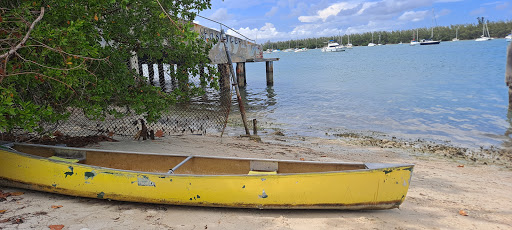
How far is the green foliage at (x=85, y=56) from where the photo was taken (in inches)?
208

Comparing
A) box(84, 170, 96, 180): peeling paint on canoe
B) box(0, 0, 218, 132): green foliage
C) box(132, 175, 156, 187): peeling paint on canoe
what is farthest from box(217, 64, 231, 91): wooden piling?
box(132, 175, 156, 187): peeling paint on canoe

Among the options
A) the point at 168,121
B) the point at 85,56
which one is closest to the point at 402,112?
the point at 168,121

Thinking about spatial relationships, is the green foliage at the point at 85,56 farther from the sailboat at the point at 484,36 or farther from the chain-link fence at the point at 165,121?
the sailboat at the point at 484,36

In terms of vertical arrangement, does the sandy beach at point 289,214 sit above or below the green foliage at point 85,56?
below

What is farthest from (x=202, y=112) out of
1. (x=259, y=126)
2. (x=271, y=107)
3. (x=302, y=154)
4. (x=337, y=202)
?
(x=337, y=202)

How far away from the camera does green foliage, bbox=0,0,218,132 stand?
5281 mm

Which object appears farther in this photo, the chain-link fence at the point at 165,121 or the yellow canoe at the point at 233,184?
the chain-link fence at the point at 165,121

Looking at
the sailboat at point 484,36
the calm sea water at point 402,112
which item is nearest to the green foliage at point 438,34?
the sailboat at point 484,36

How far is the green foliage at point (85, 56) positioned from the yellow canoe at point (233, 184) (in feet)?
2.47

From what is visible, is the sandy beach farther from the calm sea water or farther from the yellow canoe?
the calm sea water

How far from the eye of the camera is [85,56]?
5.94 meters

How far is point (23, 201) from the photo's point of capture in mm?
5117

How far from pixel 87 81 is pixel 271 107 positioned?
13877 millimetres

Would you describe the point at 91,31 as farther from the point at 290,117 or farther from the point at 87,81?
the point at 290,117
